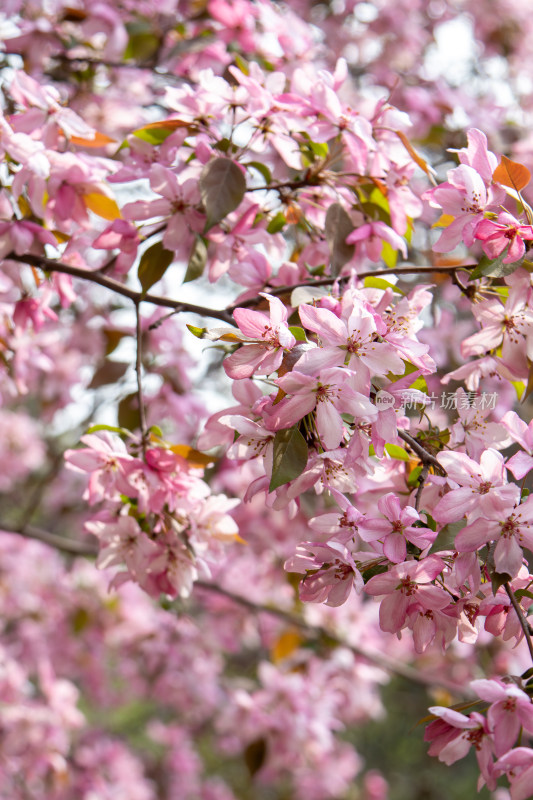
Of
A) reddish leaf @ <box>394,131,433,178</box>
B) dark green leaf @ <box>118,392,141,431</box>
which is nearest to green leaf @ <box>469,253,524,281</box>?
reddish leaf @ <box>394,131,433,178</box>

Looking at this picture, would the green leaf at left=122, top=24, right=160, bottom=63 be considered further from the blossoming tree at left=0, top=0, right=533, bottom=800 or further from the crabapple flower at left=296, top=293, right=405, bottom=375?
the crabapple flower at left=296, top=293, right=405, bottom=375

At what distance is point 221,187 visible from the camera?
1.02 meters

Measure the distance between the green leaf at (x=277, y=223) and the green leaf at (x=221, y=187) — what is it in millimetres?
194

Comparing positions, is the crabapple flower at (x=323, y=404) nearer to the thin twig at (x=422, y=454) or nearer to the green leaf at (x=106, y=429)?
the thin twig at (x=422, y=454)

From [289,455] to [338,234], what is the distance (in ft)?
1.58

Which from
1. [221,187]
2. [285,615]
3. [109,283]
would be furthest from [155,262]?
[285,615]

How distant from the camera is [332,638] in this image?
2412 mm

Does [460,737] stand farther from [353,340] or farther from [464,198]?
[464,198]

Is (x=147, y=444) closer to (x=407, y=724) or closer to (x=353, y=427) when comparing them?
(x=353, y=427)

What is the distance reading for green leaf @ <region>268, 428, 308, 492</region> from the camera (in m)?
0.74

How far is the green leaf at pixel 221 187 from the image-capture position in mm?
1004

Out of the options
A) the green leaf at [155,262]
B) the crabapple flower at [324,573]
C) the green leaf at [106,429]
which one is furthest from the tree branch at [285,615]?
the crabapple flower at [324,573]

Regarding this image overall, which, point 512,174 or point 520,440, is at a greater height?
point 512,174

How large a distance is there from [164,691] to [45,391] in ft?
5.27
